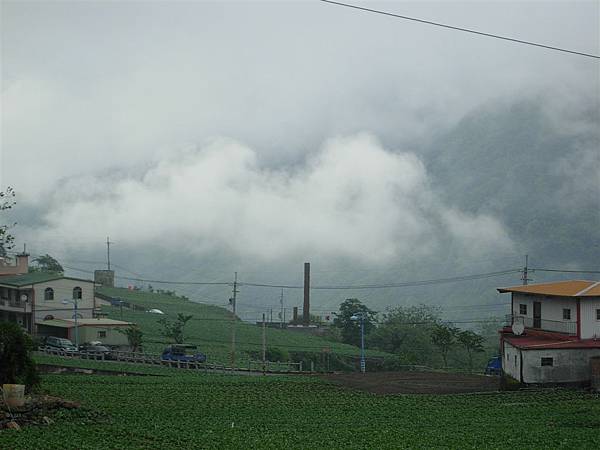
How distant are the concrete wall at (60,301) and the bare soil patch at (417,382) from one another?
33.8 m

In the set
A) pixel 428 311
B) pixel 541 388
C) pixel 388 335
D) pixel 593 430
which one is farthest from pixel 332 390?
pixel 428 311

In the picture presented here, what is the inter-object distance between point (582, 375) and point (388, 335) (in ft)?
172

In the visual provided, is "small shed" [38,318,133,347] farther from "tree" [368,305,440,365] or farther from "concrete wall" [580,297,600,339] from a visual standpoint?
"concrete wall" [580,297,600,339]

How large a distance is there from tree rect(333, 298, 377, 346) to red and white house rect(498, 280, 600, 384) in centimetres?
4661

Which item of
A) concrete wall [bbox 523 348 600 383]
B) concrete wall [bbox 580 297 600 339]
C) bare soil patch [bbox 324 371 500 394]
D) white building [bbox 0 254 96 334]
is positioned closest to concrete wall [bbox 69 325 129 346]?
white building [bbox 0 254 96 334]

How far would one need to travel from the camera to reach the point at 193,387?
44344 millimetres

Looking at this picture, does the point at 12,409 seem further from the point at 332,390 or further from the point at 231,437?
the point at 332,390

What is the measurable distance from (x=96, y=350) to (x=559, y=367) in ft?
123

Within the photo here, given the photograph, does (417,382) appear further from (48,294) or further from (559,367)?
(48,294)

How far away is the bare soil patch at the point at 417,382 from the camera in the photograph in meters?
45.4

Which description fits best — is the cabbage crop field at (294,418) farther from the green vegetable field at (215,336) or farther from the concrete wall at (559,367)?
the green vegetable field at (215,336)

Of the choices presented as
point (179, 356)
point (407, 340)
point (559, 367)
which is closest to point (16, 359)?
point (559, 367)

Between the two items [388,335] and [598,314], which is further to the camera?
[388,335]

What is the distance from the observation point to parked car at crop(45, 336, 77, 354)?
63.7 metres
